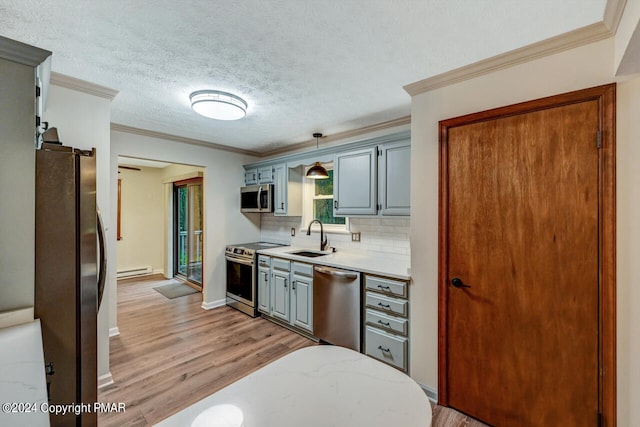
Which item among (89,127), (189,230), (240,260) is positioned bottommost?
(240,260)

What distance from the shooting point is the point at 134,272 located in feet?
19.1

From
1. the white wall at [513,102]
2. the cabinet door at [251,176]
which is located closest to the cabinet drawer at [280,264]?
the cabinet door at [251,176]

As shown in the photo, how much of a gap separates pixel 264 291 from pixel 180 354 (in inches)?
44.9

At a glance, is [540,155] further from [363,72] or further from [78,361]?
[78,361]

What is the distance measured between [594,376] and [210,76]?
3.05 meters

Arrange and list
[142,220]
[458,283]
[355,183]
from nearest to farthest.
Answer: [458,283]
[355,183]
[142,220]

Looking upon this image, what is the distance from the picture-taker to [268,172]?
4.11 meters

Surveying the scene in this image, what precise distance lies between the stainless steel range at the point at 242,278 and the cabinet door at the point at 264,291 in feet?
0.26

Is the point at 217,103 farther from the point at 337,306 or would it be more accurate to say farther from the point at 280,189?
the point at 337,306

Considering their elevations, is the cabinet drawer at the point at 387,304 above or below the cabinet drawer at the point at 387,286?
below

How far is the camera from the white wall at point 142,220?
572cm

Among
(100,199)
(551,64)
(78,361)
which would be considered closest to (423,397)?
(78,361)

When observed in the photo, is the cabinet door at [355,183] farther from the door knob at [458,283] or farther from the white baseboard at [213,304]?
the white baseboard at [213,304]

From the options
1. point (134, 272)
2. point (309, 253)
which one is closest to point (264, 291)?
point (309, 253)
